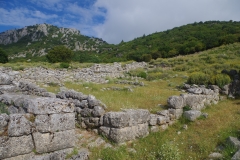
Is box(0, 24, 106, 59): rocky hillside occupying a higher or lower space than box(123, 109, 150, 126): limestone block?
higher

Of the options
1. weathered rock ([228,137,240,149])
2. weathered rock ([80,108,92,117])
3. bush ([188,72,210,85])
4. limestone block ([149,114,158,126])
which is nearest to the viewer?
weathered rock ([228,137,240,149])

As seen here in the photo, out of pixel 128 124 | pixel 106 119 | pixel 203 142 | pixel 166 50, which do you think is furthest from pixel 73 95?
pixel 166 50

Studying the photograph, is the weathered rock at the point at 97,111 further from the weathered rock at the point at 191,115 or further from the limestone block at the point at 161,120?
the weathered rock at the point at 191,115

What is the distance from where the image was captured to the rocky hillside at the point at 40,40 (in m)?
113

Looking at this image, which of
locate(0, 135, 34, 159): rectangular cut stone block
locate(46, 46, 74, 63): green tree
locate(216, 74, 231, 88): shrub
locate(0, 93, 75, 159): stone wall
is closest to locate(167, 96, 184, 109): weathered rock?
locate(0, 93, 75, 159): stone wall

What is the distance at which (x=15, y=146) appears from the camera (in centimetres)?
538

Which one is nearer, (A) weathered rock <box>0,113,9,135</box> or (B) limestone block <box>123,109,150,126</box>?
(A) weathered rock <box>0,113,9,135</box>

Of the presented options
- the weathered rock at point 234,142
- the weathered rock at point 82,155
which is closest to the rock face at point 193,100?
the weathered rock at point 234,142

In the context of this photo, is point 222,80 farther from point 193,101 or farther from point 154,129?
point 154,129

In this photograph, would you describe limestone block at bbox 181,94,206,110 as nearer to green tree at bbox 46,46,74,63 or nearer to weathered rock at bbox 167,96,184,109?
weathered rock at bbox 167,96,184,109

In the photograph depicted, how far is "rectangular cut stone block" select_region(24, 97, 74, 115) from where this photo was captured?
19.4 ft

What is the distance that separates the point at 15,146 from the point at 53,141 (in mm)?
1018

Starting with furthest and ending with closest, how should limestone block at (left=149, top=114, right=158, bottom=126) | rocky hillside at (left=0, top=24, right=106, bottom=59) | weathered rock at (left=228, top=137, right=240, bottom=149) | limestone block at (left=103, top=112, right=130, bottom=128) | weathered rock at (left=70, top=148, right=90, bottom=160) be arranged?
1. rocky hillside at (left=0, top=24, right=106, bottom=59)
2. limestone block at (left=149, top=114, right=158, bottom=126)
3. limestone block at (left=103, top=112, right=130, bottom=128)
4. weathered rock at (left=228, top=137, right=240, bottom=149)
5. weathered rock at (left=70, top=148, right=90, bottom=160)

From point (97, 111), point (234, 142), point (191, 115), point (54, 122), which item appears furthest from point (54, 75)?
point (234, 142)
